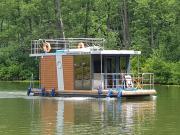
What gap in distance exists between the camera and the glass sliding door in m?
41.5

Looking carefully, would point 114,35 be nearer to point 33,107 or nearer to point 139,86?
point 139,86

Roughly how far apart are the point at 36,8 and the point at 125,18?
12.1 m

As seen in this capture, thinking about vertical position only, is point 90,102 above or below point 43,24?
below

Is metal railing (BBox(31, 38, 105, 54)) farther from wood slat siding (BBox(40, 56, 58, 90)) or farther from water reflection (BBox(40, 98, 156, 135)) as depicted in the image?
water reflection (BBox(40, 98, 156, 135))

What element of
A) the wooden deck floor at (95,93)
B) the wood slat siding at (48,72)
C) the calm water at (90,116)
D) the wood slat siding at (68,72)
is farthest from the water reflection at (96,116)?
the wood slat siding at (48,72)

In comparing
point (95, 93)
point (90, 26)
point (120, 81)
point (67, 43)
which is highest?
point (90, 26)

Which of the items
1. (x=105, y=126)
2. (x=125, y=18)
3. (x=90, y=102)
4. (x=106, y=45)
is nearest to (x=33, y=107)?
(x=90, y=102)

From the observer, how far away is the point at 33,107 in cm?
3412

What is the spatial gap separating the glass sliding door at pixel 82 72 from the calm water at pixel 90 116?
2.18 m

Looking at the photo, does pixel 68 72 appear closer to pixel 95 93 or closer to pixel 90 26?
pixel 95 93

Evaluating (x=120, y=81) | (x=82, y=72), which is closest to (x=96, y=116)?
(x=82, y=72)

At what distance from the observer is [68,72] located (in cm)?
4244

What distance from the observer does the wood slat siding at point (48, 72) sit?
43.8m

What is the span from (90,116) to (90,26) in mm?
54220
